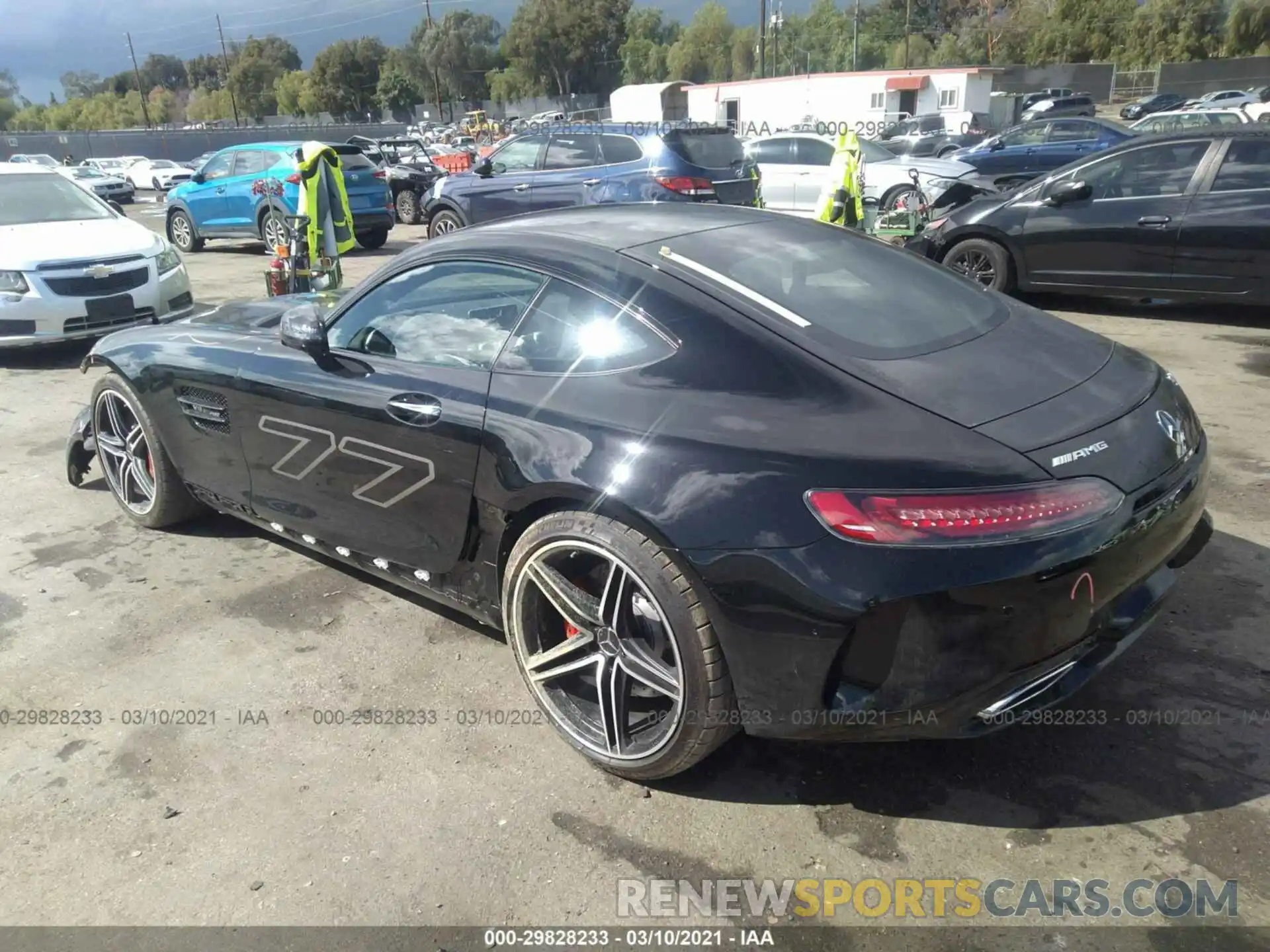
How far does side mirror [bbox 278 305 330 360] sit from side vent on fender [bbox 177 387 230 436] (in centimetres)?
53

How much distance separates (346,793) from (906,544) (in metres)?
1.75

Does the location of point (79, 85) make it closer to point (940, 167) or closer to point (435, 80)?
point (435, 80)

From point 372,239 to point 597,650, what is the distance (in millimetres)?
13348

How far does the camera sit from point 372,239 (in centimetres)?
1466

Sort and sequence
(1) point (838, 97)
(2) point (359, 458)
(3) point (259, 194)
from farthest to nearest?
(1) point (838, 97), (3) point (259, 194), (2) point (359, 458)

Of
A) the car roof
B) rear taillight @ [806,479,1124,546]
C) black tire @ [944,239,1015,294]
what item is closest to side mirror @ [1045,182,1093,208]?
black tire @ [944,239,1015,294]

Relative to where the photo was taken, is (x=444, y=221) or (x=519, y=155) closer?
(x=519, y=155)

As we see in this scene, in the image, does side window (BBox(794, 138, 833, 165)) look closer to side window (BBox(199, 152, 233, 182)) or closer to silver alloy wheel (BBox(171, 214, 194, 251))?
side window (BBox(199, 152, 233, 182))

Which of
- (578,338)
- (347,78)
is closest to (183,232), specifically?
(578,338)

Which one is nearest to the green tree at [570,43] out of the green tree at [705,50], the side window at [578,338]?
the green tree at [705,50]

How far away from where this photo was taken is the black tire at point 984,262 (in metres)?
8.22

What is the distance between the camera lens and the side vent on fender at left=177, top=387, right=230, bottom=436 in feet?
12.2

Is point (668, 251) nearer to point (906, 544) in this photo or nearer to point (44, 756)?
point (906, 544)

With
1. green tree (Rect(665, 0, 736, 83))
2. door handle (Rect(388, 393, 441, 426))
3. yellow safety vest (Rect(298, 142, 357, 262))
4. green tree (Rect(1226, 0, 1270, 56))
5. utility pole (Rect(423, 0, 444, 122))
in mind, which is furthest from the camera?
green tree (Rect(665, 0, 736, 83))
